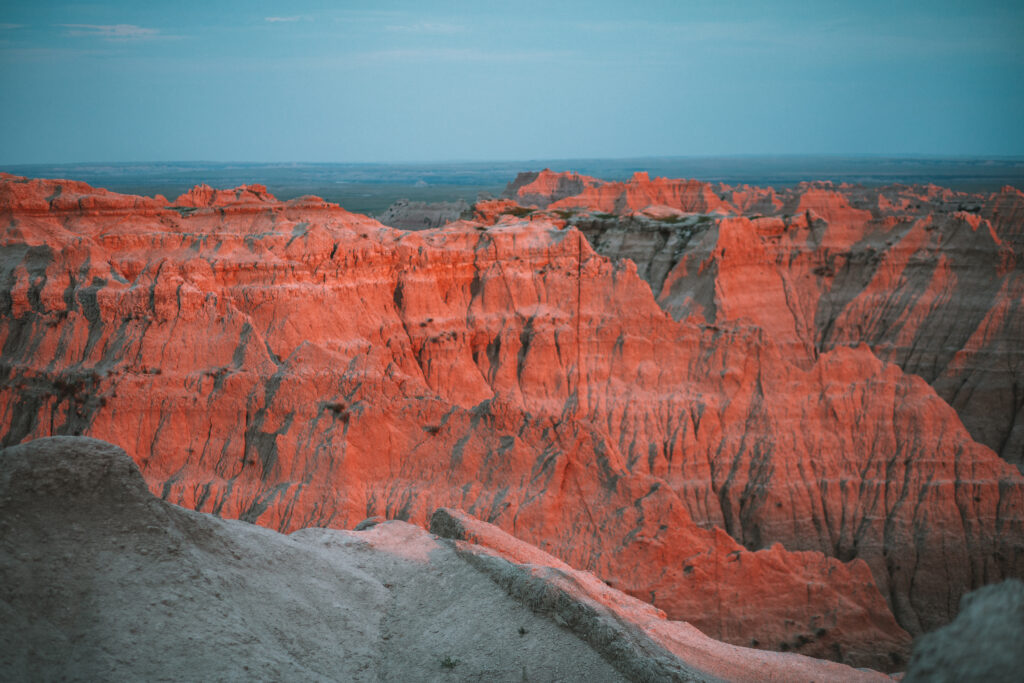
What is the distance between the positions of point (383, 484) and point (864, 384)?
20.4 metres

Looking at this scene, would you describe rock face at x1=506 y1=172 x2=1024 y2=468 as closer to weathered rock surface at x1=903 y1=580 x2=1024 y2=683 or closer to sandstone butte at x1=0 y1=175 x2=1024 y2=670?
sandstone butte at x1=0 y1=175 x2=1024 y2=670

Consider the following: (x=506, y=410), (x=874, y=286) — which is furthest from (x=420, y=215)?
(x=506, y=410)

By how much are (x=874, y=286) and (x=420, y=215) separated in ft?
160

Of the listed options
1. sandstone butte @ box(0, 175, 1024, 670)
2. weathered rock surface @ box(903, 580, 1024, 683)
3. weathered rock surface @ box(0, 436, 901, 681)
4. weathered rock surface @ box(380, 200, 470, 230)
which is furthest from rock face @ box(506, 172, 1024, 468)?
weathered rock surface @ box(903, 580, 1024, 683)

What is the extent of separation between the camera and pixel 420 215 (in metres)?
88.1

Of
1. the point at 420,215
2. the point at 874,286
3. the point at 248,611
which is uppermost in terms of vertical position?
the point at 420,215

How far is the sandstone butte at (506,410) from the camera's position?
2559 centimetres

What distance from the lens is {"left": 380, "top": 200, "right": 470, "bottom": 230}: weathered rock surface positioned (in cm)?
8381

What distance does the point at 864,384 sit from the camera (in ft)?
113

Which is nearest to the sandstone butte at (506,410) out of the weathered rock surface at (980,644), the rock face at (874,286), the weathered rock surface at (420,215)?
the rock face at (874,286)

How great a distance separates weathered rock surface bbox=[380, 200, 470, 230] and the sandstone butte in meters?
43.0

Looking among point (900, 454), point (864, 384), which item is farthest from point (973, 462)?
point (864, 384)

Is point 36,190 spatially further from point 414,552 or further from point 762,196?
point 762,196

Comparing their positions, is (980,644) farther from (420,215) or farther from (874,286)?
(420,215)
